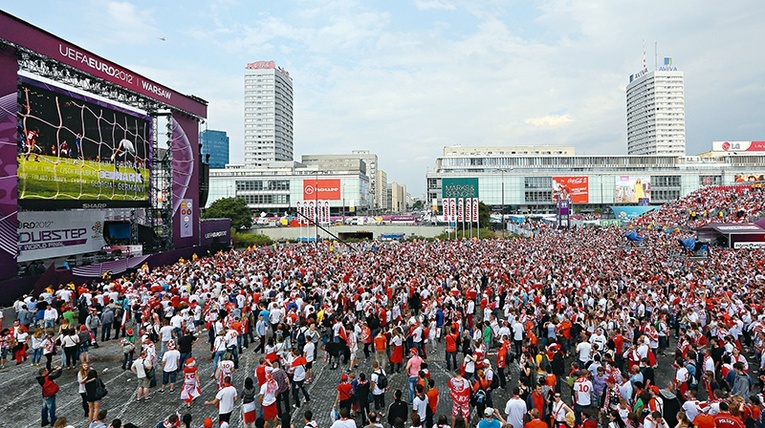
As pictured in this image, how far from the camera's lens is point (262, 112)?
455 feet

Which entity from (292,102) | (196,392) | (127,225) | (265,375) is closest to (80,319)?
(196,392)

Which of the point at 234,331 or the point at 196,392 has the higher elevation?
the point at 234,331

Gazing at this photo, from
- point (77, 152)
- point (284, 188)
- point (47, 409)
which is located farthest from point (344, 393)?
point (284, 188)

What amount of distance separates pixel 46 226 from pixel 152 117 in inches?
384

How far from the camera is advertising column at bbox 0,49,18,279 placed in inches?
688

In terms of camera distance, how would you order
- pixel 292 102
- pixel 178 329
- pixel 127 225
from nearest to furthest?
1. pixel 178 329
2. pixel 127 225
3. pixel 292 102

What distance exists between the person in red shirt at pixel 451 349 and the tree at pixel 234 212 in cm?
5008

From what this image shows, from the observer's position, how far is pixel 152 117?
28.4m

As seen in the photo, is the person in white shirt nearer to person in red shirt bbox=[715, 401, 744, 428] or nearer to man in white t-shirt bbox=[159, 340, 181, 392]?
person in red shirt bbox=[715, 401, 744, 428]

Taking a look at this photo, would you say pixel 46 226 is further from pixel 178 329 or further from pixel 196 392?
pixel 196 392

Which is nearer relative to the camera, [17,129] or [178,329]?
[178,329]

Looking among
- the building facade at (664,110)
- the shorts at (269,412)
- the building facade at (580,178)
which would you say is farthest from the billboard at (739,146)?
the shorts at (269,412)

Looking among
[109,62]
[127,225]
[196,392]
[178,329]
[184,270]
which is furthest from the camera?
[127,225]

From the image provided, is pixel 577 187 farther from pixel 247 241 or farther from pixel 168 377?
pixel 168 377
